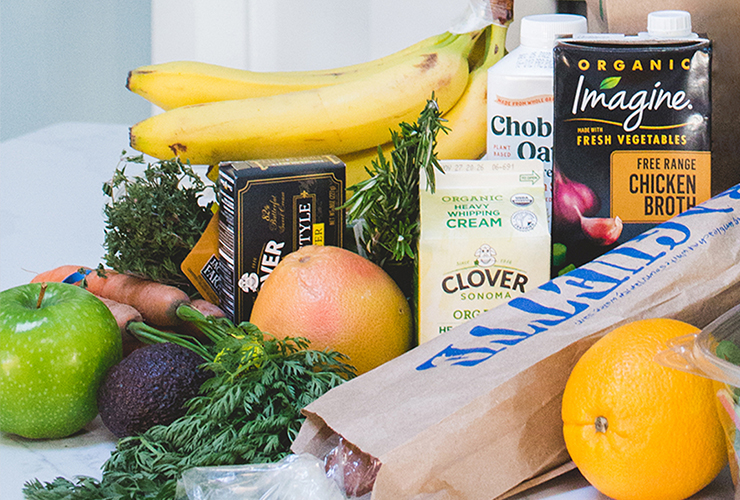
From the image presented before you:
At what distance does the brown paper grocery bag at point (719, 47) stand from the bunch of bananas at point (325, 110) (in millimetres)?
173

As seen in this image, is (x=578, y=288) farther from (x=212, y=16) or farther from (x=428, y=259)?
(x=212, y=16)

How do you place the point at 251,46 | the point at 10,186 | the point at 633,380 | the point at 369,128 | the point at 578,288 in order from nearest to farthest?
the point at 633,380 < the point at 578,288 < the point at 369,128 < the point at 10,186 < the point at 251,46

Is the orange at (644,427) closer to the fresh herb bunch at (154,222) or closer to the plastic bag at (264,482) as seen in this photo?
the plastic bag at (264,482)

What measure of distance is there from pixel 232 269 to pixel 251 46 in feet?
3.00

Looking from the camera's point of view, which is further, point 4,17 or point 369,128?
point 4,17

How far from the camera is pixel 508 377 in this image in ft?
1.92

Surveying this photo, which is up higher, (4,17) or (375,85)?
(4,17)

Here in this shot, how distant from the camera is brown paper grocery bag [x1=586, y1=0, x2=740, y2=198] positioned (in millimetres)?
874

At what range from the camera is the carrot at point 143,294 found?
0.87 meters

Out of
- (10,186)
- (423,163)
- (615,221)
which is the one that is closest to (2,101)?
(10,186)

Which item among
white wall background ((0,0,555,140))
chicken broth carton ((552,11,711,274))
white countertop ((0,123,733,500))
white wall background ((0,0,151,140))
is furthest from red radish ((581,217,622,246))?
white wall background ((0,0,151,140))

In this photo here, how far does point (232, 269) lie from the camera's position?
0.82 metres

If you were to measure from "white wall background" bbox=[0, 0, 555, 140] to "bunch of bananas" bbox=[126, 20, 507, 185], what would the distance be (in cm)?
47

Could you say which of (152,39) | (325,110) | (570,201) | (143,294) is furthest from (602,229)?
(152,39)
